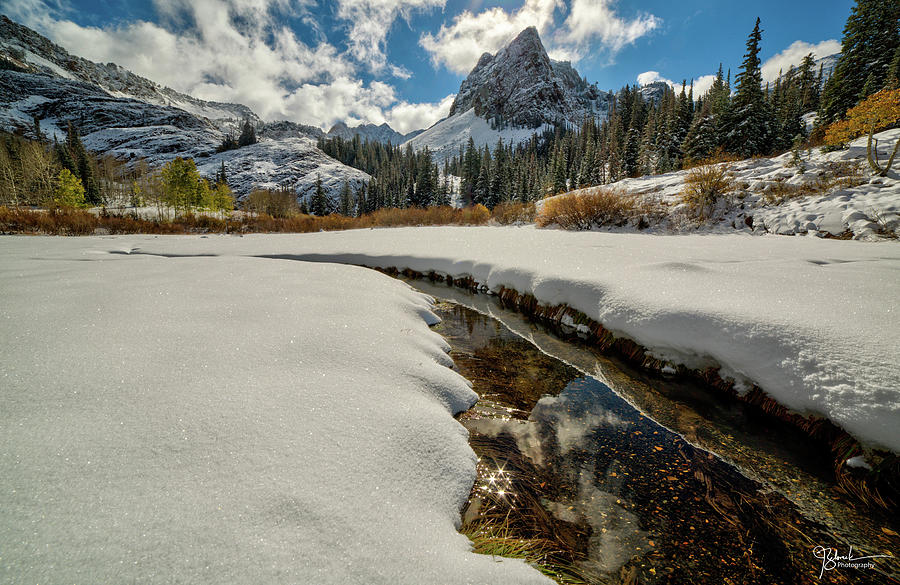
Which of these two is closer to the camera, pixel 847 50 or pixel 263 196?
pixel 847 50

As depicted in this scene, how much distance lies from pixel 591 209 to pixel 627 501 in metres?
17.7

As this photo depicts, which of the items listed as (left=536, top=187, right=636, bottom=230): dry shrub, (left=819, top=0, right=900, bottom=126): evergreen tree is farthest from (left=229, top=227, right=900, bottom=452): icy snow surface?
(left=819, top=0, right=900, bottom=126): evergreen tree

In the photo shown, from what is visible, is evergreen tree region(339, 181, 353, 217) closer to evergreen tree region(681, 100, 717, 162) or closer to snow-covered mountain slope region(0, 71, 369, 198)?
snow-covered mountain slope region(0, 71, 369, 198)

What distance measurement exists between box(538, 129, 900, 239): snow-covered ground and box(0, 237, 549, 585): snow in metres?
15.7

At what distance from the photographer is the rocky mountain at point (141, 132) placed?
79.9 metres

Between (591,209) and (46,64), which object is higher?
(46,64)

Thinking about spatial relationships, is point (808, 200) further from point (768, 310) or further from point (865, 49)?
point (865, 49)

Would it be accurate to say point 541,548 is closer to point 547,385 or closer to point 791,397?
point 547,385

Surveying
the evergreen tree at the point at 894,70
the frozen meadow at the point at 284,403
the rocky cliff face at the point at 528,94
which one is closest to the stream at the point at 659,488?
the frozen meadow at the point at 284,403

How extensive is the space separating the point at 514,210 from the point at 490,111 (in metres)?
125

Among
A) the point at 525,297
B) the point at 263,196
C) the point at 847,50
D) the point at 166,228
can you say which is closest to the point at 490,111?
the point at 263,196

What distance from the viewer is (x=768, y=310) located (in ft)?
13.2

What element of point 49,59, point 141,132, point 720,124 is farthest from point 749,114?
point 49,59

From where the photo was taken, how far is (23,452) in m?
1.60
